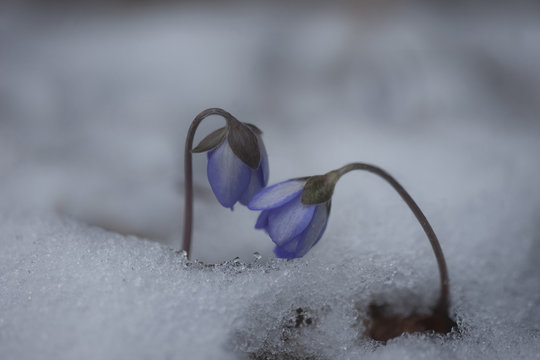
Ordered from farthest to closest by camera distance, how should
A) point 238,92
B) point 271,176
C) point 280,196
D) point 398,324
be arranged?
point 238,92, point 271,176, point 398,324, point 280,196

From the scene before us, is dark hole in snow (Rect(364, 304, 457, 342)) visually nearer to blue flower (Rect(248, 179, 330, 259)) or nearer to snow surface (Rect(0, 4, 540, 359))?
snow surface (Rect(0, 4, 540, 359))

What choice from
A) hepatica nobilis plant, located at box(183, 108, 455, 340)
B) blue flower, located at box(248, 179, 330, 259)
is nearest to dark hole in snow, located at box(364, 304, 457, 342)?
hepatica nobilis plant, located at box(183, 108, 455, 340)

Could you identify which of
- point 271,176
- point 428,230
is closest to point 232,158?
point 428,230

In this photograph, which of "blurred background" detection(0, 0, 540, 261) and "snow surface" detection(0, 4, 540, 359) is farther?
"blurred background" detection(0, 0, 540, 261)

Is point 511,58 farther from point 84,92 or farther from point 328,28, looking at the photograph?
point 84,92

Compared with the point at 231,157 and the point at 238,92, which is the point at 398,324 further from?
the point at 238,92

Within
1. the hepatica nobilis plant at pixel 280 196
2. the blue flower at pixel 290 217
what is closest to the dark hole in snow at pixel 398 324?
the hepatica nobilis plant at pixel 280 196

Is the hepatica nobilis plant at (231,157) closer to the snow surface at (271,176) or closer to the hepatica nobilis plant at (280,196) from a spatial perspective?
the hepatica nobilis plant at (280,196)
